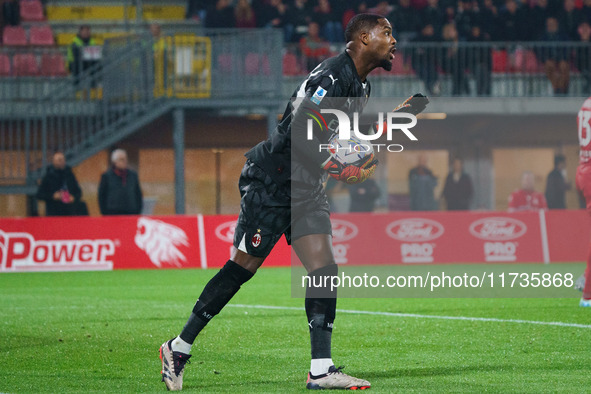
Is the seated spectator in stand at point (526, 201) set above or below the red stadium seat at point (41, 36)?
below

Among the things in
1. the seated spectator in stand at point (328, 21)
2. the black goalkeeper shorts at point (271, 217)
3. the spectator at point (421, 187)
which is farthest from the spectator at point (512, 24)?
the black goalkeeper shorts at point (271, 217)

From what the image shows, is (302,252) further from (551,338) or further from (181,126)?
(181,126)

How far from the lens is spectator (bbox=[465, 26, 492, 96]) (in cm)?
2280

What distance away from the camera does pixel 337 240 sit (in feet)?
57.2

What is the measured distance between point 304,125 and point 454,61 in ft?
57.9

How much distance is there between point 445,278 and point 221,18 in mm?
9769

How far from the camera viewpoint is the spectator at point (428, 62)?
22.3 m

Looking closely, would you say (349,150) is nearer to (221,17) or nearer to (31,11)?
(221,17)

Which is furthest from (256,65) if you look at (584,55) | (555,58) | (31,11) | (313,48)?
(584,55)

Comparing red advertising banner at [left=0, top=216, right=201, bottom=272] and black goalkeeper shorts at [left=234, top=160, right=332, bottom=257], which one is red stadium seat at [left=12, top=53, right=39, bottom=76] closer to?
red advertising banner at [left=0, top=216, right=201, bottom=272]

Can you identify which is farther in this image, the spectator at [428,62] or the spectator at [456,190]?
the spectator at [428,62]

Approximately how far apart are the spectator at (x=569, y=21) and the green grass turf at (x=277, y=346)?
13883 millimetres

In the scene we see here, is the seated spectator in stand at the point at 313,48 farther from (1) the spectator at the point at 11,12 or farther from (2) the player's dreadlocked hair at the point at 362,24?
(2) the player's dreadlocked hair at the point at 362,24

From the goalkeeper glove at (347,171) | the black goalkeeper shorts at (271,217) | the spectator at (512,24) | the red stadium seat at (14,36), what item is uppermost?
the spectator at (512,24)
